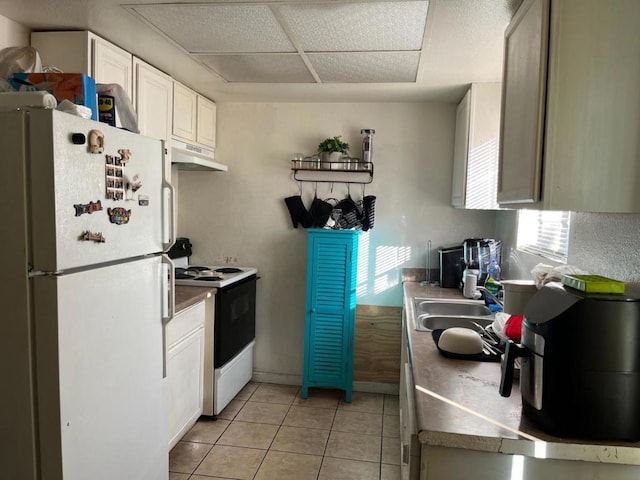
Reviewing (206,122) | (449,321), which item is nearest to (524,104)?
(449,321)

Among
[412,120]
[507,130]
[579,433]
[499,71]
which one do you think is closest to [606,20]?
[507,130]

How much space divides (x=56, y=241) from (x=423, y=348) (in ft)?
4.60

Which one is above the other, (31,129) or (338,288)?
(31,129)

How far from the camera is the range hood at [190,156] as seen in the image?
2.81 metres

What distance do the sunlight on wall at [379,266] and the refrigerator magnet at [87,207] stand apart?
2.34 metres

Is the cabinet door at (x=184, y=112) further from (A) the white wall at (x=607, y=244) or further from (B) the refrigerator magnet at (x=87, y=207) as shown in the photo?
(A) the white wall at (x=607, y=244)

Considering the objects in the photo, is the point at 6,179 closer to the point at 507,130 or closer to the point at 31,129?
the point at 31,129

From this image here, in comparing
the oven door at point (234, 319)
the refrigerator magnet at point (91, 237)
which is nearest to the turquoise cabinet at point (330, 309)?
the oven door at point (234, 319)

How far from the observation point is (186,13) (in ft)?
6.28

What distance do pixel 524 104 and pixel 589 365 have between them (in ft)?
2.61

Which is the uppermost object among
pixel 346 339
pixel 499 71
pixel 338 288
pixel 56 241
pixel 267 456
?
pixel 499 71

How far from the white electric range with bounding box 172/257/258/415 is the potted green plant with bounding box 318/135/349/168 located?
3.48ft

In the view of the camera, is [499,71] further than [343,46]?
Yes

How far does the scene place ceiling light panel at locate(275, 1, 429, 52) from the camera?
5.95 feet
